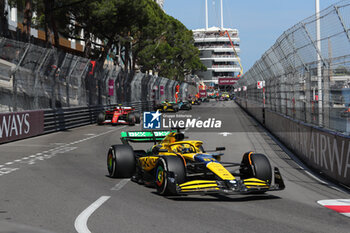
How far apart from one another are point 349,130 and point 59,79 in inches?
651

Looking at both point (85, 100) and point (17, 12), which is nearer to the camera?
point (85, 100)

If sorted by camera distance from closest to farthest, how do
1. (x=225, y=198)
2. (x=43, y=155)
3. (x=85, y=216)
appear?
(x=85, y=216)
(x=225, y=198)
(x=43, y=155)

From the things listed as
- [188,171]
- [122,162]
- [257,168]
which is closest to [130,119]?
[122,162]

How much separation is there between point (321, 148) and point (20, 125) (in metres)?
10.8

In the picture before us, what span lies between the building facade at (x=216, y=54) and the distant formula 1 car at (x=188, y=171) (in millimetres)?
170937

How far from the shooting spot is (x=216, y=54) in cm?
18762

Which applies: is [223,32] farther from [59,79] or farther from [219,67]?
[59,79]

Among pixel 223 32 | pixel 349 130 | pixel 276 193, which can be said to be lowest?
pixel 276 193

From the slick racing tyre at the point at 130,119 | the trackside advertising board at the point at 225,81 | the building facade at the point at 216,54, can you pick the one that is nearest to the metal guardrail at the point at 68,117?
the slick racing tyre at the point at 130,119

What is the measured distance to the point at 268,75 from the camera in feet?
75.5

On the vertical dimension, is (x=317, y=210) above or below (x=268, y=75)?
below

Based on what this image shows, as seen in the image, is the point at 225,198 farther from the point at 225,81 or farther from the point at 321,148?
the point at 225,81

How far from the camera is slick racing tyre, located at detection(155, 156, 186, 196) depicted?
7.36m

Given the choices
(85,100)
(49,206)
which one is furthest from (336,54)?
(85,100)
